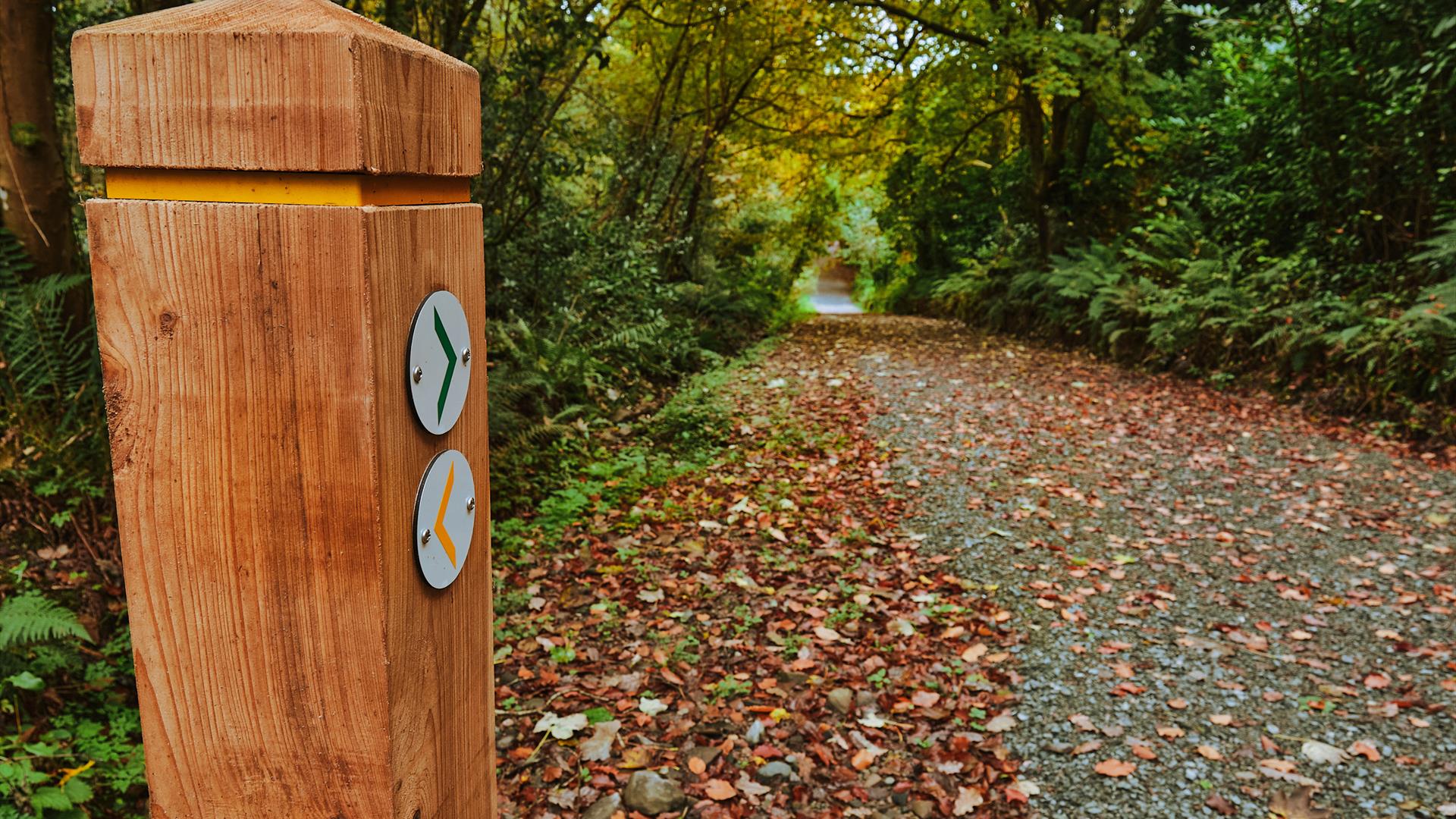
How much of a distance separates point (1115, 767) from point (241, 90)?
323 cm

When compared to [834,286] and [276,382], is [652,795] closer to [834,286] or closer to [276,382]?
[276,382]

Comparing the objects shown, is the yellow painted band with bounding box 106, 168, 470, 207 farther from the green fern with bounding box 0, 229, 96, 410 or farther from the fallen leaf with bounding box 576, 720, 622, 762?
the green fern with bounding box 0, 229, 96, 410

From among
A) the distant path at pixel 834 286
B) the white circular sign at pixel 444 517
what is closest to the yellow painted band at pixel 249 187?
the white circular sign at pixel 444 517

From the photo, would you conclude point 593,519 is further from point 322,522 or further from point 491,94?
point 322,522

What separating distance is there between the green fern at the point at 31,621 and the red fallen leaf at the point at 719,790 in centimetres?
200

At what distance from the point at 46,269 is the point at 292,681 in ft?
13.6

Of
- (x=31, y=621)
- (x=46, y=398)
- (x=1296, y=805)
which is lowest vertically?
(x=1296, y=805)

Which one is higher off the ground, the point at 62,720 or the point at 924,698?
the point at 62,720

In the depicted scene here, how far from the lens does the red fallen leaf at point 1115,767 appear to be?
3.01 meters

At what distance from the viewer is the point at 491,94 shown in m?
6.29

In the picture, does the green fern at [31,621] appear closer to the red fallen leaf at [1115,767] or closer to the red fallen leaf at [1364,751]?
the red fallen leaf at [1115,767]

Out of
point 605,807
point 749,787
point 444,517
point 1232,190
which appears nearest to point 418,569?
point 444,517

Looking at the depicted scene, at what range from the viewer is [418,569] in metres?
0.95

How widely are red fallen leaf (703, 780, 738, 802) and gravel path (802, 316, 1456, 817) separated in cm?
101
